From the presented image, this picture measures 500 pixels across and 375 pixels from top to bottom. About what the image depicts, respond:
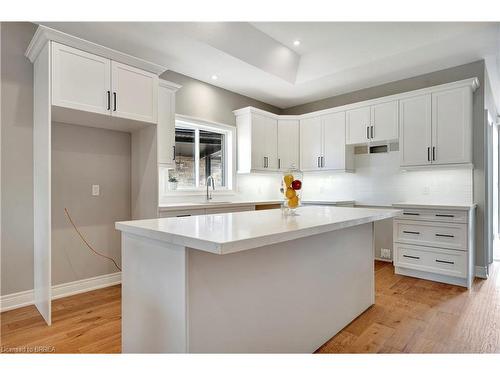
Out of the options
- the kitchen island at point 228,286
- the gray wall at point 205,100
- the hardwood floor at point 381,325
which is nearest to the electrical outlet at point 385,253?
the hardwood floor at point 381,325

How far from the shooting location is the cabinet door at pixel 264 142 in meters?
4.82

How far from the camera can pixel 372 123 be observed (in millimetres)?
4363

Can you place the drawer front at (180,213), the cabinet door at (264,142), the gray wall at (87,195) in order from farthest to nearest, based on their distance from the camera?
1. the cabinet door at (264,142)
2. the drawer front at (180,213)
3. the gray wall at (87,195)

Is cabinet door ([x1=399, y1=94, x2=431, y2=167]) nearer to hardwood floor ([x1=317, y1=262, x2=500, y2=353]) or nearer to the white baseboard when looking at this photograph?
hardwood floor ([x1=317, y1=262, x2=500, y2=353])

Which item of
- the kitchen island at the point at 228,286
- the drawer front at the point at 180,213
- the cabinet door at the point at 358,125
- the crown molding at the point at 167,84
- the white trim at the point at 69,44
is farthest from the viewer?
the cabinet door at the point at 358,125

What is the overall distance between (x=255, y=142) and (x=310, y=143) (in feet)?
3.34

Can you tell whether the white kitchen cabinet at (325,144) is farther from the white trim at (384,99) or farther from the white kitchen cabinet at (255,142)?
the white kitchen cabinet at (255,142)

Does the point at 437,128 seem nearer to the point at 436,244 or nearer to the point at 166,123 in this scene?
the point at 436,244

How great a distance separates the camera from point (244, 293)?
157cm

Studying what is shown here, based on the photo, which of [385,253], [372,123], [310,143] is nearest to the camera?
[372,123]

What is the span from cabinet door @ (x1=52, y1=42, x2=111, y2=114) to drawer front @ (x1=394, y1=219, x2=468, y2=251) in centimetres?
369

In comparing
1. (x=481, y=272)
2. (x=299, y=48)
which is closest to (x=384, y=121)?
(x=299, y=48)

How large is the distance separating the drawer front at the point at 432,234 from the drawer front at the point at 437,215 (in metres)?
0.05

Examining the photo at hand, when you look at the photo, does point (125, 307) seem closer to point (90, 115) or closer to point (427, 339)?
point (90, 115)
